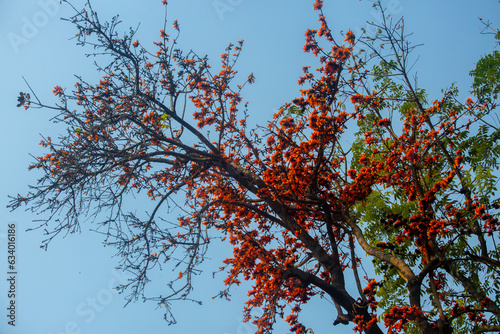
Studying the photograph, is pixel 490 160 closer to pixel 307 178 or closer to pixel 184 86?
pixel 307 178

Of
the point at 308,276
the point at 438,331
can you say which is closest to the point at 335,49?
the point at 308,276

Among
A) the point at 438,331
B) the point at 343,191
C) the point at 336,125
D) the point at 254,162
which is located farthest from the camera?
the point at 254,162

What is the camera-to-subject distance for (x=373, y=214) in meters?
6.72

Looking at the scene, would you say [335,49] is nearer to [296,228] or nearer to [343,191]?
[343,191]

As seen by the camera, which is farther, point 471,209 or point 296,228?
point 296,228

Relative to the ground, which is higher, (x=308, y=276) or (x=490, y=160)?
(x=490, y=160)

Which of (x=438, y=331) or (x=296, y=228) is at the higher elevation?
(x=296, y=228)

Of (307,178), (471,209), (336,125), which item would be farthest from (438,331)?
(336,125)

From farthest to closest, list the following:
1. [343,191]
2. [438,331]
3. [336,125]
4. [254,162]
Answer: [254,162] < [343,191] < [336,125] < [438,331]

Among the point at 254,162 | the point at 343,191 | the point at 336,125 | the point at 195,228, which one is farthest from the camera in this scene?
the point at 254,162

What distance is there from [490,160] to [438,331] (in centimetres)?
355

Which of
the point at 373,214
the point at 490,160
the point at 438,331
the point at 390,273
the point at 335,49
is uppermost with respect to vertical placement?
the point at 335,49

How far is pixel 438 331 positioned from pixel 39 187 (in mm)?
5970

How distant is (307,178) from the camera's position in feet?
21.2
